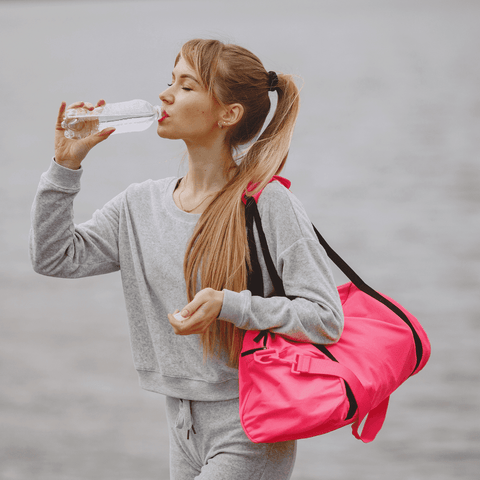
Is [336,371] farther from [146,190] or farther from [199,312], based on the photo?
[146,190]

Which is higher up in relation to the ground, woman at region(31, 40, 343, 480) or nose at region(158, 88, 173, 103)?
nose at region(158, 88, 173, 103)

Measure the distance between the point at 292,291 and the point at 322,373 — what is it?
0.65ft

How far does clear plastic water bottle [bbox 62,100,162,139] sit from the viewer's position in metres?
1.78

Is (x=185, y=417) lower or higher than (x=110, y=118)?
lower

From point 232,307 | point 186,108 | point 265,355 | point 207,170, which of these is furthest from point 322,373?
point 186,108

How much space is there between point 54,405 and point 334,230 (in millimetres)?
2878

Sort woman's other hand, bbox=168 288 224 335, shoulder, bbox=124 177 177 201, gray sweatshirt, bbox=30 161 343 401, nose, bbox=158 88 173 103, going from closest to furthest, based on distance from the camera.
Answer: woman's other hand, bbox=168 288 224 335, gray sweatshirt, bbox=30 161 343 401, nose, bbox=158 88 173 103, shoulder, bbox=124 177 177 201

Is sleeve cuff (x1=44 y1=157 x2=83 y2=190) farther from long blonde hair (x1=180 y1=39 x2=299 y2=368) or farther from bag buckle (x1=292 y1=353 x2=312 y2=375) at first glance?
bag buckle (x1=292 y1=353 x2=312 y2=375)

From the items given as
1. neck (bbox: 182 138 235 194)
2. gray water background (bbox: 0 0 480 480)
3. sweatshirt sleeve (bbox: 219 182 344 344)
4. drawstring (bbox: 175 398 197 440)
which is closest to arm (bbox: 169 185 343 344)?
sweatshirt sleeve (bbox: 219 182 344 344)

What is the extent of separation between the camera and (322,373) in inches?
61.9

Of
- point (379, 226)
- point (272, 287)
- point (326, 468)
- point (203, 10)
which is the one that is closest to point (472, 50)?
point (379, 226)

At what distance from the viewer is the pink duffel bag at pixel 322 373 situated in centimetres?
155

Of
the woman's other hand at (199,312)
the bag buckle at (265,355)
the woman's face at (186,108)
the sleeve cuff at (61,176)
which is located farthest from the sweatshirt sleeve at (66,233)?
the bag buckle at (265,355)

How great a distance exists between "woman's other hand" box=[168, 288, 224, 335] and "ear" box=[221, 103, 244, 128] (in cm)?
47
